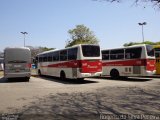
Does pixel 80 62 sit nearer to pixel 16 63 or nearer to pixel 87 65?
pixel 87 65

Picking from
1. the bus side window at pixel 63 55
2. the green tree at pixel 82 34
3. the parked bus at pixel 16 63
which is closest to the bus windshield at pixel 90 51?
the bus side window at pixel 63 55

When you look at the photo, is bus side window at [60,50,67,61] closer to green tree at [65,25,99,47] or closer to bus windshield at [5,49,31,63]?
bus windshield at [5,49,31,63]

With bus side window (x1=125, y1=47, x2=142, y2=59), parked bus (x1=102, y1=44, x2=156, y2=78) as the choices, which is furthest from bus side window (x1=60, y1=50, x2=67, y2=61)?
bus side window (x1=125, y1=47, x2=142, y2=59)

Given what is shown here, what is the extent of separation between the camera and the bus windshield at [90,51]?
20328 mm

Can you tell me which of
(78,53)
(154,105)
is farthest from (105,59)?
(154,105)

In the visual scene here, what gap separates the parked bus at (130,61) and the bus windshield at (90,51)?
3225mm

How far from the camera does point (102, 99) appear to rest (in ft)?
39.0

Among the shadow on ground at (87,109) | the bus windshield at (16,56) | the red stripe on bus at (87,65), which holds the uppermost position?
the bus windshield at (16,56)

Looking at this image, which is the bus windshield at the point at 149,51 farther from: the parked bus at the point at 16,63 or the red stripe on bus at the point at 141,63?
the parked bus at the point at 16,63

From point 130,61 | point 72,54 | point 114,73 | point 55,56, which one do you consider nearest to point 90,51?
point 72,54

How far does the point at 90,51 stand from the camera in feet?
67.4

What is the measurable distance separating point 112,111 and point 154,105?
6.45 feet

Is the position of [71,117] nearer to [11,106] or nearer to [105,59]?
[11,106]

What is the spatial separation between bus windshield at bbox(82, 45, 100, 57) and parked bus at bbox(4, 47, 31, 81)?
5409 mm
